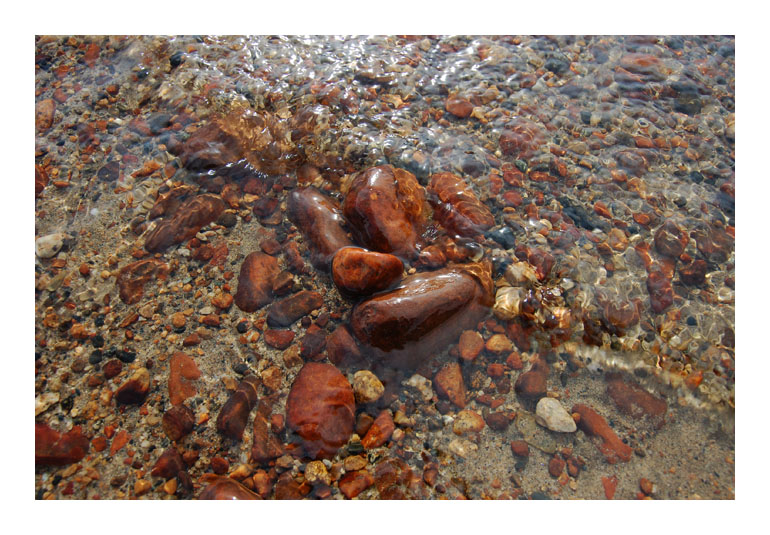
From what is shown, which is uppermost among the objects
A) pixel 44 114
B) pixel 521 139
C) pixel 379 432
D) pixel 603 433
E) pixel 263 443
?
pixel 521 139

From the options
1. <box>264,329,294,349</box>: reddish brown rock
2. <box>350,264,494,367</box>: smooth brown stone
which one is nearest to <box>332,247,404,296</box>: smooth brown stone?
<box>350,264,494,367</box>: smooth brown stone

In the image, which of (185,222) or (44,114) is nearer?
(185,222)

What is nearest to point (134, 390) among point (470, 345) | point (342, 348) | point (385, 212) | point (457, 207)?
point (342, 348)

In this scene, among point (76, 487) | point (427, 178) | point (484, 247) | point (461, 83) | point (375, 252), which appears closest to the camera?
point (76, 487)

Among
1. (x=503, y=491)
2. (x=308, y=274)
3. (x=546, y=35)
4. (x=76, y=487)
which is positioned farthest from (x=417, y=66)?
(x=76, y=487)

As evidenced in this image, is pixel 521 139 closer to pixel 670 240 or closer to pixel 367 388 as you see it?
pixel 670 240

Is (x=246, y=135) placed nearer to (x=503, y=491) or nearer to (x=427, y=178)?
(x=427, y=178)

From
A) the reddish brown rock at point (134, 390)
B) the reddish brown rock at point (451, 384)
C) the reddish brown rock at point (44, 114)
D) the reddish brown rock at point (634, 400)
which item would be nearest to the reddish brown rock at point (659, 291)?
the reddish brown rock at point (634, 400)
